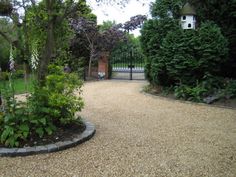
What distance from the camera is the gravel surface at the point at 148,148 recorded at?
4723 millimetres

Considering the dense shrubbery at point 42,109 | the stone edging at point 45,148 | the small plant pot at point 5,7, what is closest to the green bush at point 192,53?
the dense shrubbery at point 42,109

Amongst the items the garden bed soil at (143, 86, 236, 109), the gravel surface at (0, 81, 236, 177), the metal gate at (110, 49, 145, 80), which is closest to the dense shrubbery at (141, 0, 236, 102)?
the garden bed soil at (143, 86, 236, 109)

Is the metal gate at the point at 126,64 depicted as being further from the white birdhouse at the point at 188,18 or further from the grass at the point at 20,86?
the white birdhouse at the point at 188,18

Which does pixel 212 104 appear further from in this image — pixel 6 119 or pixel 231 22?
pixel 6 119

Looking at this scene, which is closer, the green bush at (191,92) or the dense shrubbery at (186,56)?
the green bush at (191,92)

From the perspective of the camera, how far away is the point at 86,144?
587cm

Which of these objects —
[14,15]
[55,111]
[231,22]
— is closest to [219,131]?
[55,111]

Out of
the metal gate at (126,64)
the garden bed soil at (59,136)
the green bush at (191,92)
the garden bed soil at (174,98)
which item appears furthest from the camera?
the metal gate at (126,64)

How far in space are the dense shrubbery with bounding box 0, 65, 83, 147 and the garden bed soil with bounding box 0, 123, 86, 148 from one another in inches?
2.8

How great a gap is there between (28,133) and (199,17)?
789cm

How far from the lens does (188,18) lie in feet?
37.4

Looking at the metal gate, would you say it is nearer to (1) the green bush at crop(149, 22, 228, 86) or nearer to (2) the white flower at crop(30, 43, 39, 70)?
(1) the green bush at crop(149, 22, 228, 86)

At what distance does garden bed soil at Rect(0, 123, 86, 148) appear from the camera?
5.57m

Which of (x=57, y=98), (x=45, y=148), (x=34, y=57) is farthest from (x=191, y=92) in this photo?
(x=45, y=148)
